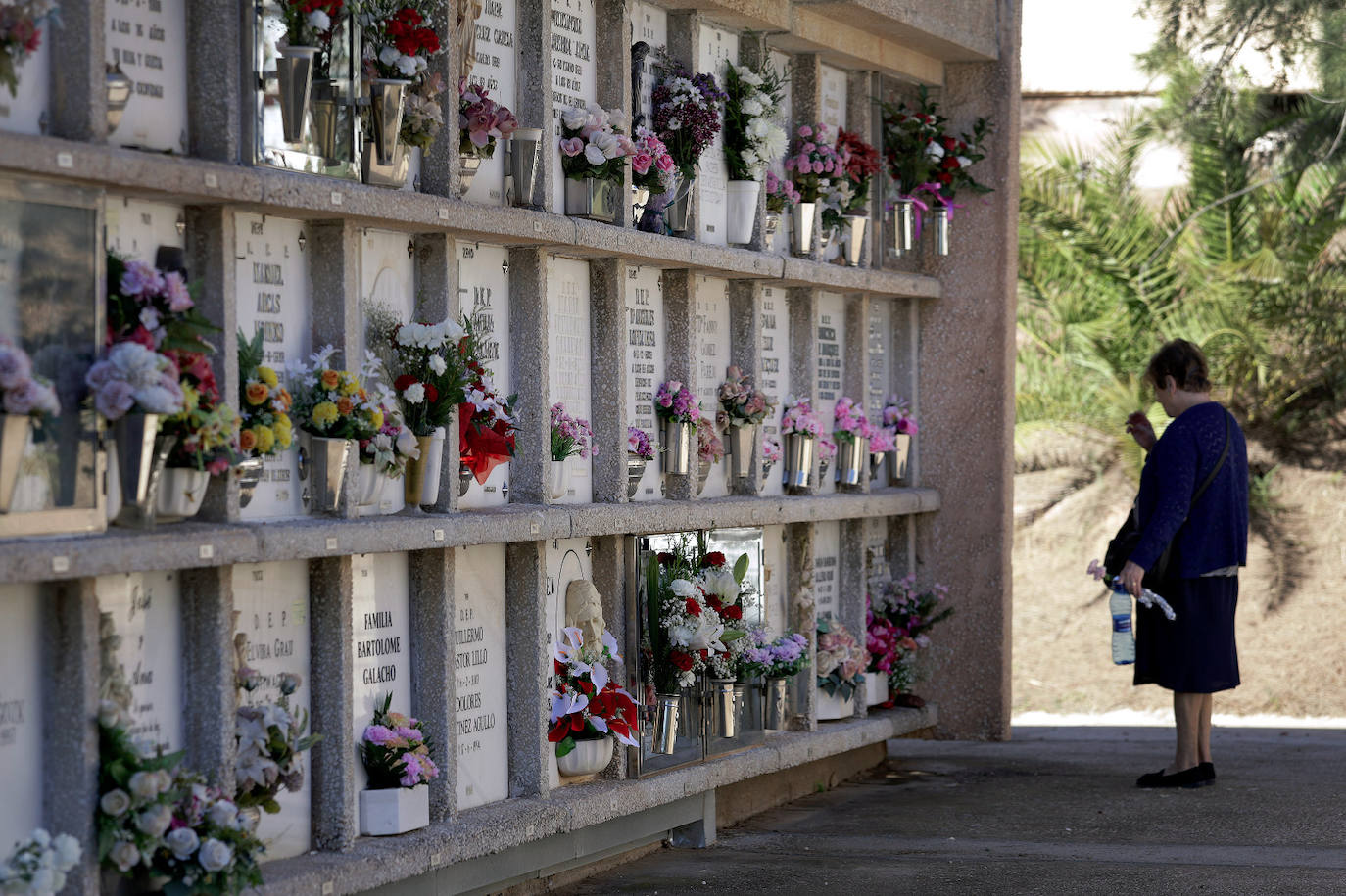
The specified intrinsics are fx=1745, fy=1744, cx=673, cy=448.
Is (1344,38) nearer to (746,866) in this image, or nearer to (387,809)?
(746,866)

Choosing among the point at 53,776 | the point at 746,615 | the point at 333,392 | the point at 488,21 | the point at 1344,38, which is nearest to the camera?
the point at 53,776

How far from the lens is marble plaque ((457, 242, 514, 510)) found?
15.2 ft

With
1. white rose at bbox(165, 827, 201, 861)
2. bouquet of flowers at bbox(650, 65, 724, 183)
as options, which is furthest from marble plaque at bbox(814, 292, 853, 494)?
white rose at bbox(165, 827, 201, 861)

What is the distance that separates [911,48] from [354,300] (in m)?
4.10

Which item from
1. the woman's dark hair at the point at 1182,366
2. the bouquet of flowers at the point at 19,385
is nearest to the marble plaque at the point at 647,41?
the woman's dark hair at the point at 1182,366

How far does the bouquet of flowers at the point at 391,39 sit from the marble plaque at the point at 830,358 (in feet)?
9.95

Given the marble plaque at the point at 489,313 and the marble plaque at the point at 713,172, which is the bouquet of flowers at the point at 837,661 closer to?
the marble plaque at the point at 713,172

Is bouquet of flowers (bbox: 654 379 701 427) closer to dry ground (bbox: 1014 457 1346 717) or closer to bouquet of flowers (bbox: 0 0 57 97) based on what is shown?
bouquet of flowers (bbox: 0 0 57 97)

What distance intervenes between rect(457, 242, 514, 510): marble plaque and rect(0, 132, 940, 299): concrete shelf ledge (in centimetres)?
6

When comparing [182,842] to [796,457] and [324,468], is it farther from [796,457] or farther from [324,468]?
[796,457]

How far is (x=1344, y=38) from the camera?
28.8 ft

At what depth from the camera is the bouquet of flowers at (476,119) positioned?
4.46 metres

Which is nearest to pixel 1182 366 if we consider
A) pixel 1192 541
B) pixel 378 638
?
pixel 1192 541

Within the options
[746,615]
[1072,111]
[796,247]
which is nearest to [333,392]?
[746,615]
